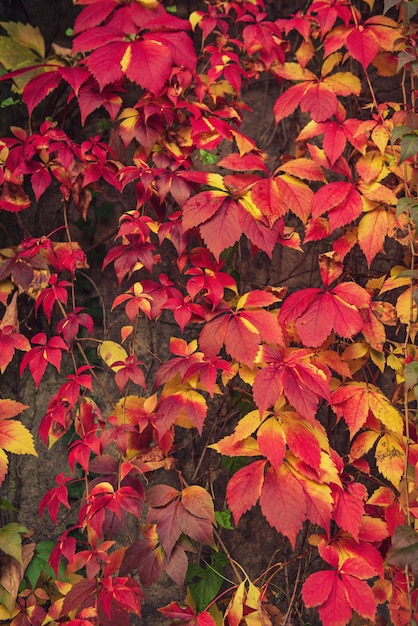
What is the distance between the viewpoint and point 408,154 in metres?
1.47

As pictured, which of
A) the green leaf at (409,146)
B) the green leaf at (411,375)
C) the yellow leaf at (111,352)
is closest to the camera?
the green leaf at (411,375)

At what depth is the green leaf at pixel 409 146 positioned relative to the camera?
147 centimetres

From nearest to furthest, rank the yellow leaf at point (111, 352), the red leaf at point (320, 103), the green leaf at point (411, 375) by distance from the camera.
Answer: the green leaf at point (411, 375) < the red leaf at point (320, 103) < the yellow leaf at point (111, 352)

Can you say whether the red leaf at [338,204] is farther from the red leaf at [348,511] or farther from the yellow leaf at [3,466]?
the yellow leaf at [3,466]

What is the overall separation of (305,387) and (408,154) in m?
0.65

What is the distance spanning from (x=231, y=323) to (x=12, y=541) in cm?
99

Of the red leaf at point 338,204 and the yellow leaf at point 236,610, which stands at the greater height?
the red leaf at point 338,204

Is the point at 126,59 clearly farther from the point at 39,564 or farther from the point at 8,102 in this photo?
the point at 39,564

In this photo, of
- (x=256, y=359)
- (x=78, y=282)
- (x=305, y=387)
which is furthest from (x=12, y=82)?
(x=305, y=387)

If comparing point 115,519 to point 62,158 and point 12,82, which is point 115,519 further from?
point 12,82

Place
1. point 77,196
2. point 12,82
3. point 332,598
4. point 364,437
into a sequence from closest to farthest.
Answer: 1. point 332,598
2. point 364,437
3. point 77,196
4. point 12,82

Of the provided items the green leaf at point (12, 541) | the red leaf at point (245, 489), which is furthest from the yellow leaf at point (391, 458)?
the green leaf at point (12, 541)

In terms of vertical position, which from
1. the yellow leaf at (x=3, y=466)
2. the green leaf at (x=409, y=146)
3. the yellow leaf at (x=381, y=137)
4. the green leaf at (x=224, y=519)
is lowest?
the green leaf at (x=224, y=519)

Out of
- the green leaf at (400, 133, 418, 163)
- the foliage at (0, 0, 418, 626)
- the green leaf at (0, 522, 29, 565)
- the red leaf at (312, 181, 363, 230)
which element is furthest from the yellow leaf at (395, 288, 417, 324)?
the green leaf at (0, 522, 29, 565)
